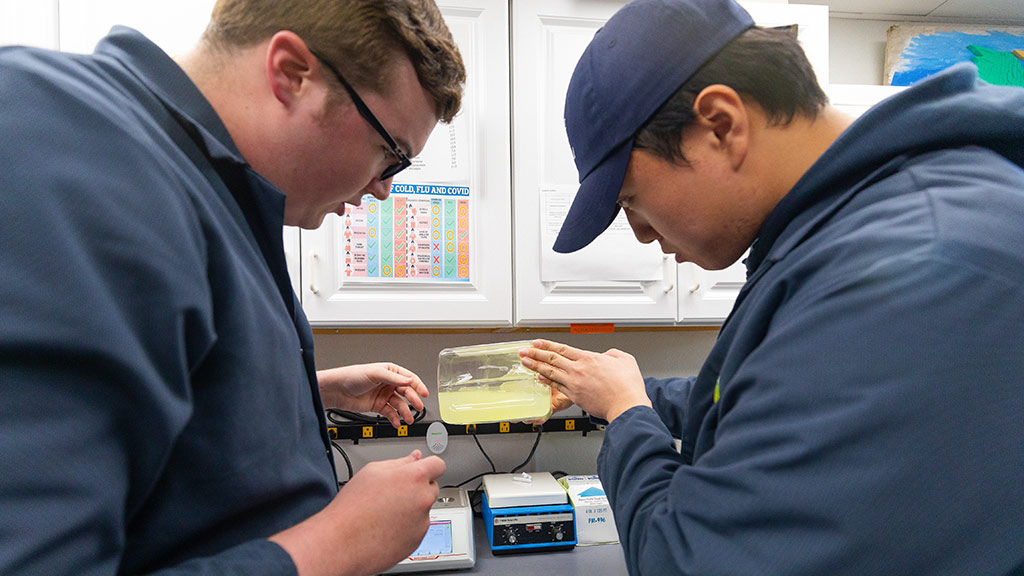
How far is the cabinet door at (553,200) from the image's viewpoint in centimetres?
178

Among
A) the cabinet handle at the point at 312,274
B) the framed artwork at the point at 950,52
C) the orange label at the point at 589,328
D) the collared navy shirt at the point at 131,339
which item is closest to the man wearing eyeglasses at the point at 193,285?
the collared navy shirt at the point at 131,339

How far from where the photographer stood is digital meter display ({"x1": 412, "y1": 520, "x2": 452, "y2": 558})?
5.29ft

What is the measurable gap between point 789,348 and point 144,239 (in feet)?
1.93

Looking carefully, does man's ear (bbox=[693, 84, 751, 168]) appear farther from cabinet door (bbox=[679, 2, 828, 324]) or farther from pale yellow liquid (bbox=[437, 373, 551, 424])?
cabinet door (bbox=[679, 2, 828, 324])

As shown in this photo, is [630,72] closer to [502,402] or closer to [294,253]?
[502,402]

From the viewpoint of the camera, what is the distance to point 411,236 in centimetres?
172

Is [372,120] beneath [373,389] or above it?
above

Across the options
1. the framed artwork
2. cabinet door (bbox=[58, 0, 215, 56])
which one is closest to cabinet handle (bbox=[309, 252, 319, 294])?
cabinet door (bbox=[58, 0, 215, 56])

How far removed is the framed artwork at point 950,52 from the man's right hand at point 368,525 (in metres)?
2.56

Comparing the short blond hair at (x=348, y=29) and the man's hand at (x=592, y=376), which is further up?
the short blond hair at (x=348, y=29)

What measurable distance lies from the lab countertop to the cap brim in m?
1.04

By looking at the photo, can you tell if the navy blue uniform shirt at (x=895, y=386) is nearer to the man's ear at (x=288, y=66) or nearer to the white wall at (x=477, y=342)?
the man's ear at (x=288, y=66)

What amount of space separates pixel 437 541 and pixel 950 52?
2685 millimetres

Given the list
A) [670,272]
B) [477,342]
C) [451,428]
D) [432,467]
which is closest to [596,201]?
[432,467]
